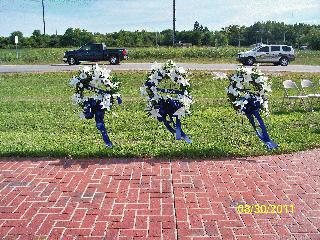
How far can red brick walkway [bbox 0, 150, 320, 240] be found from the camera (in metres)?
4.09

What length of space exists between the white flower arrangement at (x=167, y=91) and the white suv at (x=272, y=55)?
21.4 m

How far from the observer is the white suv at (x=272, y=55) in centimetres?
2642

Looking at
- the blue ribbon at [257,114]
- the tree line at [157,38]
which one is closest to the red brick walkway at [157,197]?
the blue ribbon at [257,114]

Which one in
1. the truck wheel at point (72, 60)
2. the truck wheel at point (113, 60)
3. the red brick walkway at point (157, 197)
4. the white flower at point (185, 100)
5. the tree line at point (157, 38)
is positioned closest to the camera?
the red brick walkway at point (157, 197)

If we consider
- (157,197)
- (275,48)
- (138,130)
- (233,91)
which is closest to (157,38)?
(275,48)

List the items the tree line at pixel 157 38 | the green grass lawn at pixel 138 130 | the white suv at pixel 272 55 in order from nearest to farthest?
1. the green grass lawn at pixel 138 130
2. the white suv at pixel 272 55
3. the tree line at pixel 157 38

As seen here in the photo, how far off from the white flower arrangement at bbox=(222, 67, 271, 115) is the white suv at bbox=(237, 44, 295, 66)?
20845 mm

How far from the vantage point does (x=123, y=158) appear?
256 inches

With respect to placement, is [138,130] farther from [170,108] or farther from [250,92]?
Answer: [250,92]

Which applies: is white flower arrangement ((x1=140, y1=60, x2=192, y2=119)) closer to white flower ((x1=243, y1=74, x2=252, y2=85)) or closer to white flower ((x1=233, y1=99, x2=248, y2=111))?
white flower ((x1=233, y1=99, x2=248, y2=111))

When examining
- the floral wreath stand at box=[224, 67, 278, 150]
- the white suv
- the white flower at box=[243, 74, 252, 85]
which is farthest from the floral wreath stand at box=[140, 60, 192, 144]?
the white suv

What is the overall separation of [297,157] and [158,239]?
3570mm

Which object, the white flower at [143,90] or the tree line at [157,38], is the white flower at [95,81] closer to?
the white flower at [143,90]

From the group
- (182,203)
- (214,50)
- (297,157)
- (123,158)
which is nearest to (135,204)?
(182,203)
